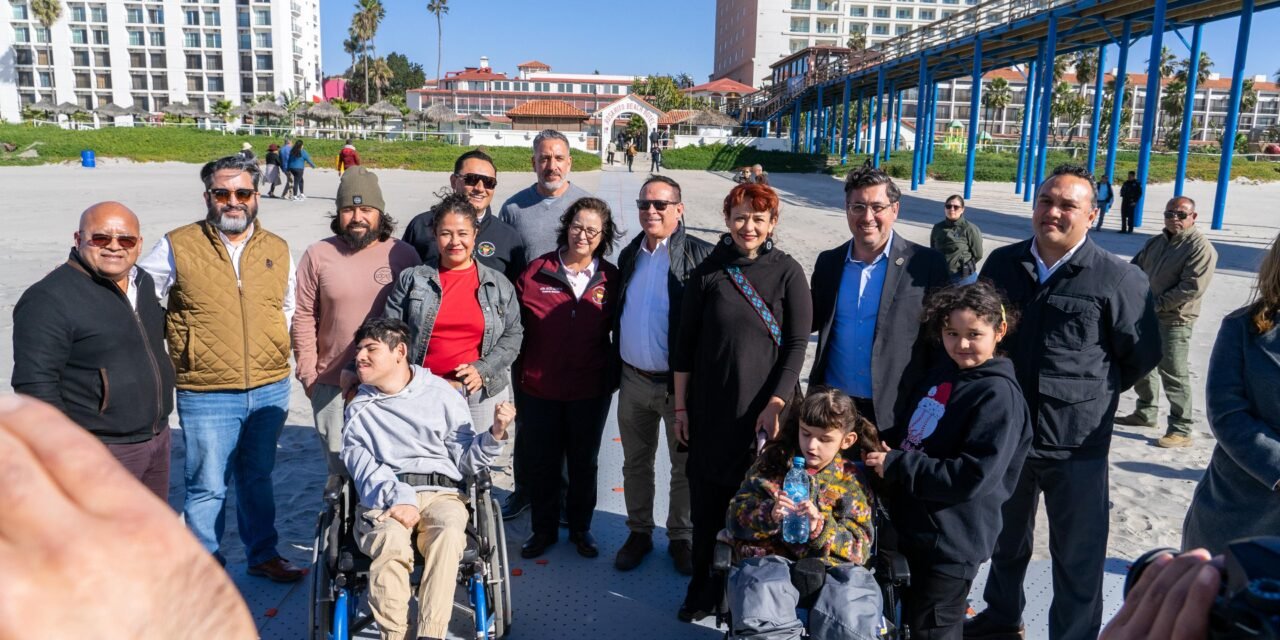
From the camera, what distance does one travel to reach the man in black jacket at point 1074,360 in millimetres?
3119

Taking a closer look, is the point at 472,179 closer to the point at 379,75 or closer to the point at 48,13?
the point at 48,13

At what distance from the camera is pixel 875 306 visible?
3.43 meters

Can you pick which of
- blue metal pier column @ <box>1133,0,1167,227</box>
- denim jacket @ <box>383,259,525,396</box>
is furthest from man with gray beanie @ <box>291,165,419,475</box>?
blue metal pier column @ <box>1133,0,1167,227</box>

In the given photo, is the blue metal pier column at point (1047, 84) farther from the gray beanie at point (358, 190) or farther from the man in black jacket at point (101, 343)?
the man in black jacket at point (101, 343)

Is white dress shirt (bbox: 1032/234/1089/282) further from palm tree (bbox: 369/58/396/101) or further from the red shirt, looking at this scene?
palm tree (bbox: 369/58/396/101)

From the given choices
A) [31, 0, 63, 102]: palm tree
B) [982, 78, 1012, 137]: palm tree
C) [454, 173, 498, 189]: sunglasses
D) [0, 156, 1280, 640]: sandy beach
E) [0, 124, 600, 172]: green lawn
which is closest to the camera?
[454, 173, 498, 189]: sunglasses

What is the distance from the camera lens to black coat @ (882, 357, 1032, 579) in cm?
283

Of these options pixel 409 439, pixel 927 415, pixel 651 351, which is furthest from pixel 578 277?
pixel 927 415

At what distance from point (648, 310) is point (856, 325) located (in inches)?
Result: 40.8

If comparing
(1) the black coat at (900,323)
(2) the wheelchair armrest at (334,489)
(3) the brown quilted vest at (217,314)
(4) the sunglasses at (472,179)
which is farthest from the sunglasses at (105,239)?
(1) the black coat at (900,323)

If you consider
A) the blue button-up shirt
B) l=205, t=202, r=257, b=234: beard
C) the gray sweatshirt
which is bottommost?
the gray sweatshirt

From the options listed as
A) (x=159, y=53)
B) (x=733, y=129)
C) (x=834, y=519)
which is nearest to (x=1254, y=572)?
(x=834, y=519)

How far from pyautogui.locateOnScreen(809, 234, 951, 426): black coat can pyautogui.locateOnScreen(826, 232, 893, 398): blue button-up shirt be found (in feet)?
0.11

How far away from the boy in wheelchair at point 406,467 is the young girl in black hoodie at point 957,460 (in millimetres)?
1604
